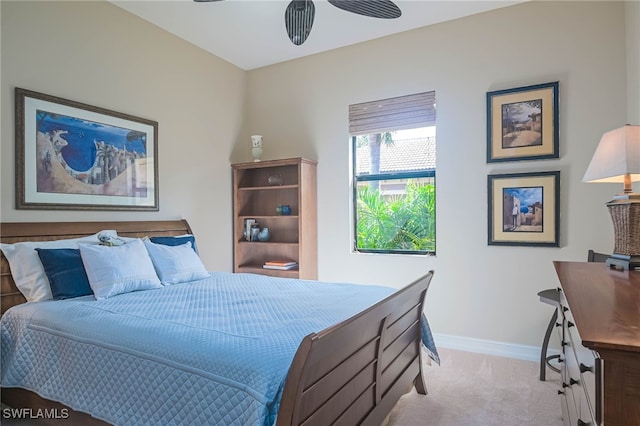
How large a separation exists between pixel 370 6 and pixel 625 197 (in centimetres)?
199

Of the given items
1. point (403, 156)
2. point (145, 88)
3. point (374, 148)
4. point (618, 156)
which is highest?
point (145, 88)

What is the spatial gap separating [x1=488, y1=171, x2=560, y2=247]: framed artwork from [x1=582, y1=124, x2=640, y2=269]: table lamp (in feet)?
4.09

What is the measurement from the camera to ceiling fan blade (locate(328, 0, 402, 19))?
2.55m

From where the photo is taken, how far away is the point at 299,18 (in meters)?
2.78

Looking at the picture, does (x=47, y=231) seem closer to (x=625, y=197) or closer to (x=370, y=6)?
(x=370, y=6)

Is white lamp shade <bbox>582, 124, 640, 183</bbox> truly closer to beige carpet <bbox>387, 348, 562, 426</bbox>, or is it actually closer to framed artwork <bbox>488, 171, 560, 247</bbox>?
framed artwork <bbox>488, 171, 560, 247</bbox>

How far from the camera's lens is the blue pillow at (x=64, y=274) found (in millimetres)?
2240

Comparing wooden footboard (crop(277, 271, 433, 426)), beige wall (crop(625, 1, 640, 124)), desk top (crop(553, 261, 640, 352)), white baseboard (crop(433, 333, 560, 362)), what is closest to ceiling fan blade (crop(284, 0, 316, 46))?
wooden footboard (crop(277, 271, 433, 426))

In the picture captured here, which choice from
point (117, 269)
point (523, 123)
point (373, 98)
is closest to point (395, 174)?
point (373, 98)

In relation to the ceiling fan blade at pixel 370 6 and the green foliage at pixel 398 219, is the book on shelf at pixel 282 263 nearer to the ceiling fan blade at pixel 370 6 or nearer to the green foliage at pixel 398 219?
the green foliage at pixel 398 219

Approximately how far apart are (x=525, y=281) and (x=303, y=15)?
110 inches

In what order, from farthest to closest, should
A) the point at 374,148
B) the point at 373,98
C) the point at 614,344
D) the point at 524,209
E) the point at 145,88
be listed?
1. the point at 374,148
2. the point at 373,98
3. the point at 145,88
4. the point at 524,209
5. the point at 614,344

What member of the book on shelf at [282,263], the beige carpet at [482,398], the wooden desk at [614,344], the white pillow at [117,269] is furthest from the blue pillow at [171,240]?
the wooden desk at [614,344]

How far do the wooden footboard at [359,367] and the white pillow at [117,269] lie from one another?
5.25ft
